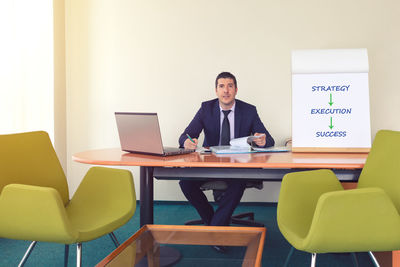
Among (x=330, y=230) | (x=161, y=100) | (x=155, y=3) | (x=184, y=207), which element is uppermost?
(x=155, y=3)

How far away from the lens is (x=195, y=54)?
4207mm

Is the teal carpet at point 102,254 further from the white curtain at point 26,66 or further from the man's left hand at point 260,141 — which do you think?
the white curtain at point 26,66

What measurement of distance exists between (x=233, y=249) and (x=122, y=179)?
2.85 feet

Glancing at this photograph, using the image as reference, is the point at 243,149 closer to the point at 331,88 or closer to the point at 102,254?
the point at 331,88

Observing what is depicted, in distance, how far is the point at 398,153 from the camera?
1.83m

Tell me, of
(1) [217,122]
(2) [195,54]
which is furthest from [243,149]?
(2) [195,54]

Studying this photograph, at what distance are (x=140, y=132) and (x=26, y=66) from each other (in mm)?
2130

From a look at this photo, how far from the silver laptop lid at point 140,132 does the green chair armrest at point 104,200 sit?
20 cm

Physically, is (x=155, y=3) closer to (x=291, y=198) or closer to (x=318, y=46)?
(x=318, y=46)

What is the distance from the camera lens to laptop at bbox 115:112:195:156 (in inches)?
85.4

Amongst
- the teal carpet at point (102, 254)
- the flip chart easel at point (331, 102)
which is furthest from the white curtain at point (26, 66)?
the flip chart easel at point (331, 102)

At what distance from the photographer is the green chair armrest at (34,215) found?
176 centimetres

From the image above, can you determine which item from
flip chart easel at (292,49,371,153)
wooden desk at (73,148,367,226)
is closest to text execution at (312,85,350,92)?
flip chart easel at (292,49,371,153)

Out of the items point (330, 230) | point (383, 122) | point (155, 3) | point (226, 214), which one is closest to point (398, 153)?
point (330, 230)
